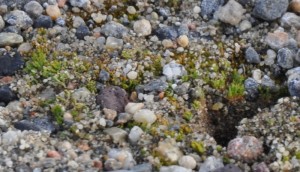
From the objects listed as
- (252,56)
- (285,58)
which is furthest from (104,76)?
(285,58)

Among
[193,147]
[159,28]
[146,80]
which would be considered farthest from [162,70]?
[193,147]

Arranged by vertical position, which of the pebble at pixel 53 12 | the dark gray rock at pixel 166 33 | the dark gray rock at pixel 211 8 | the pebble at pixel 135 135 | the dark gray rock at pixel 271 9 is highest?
the dark gray rock at pixel 271 9

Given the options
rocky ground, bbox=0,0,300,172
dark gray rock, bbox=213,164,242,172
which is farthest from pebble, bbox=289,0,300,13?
dark gray rock, bbox=213,164,242,172

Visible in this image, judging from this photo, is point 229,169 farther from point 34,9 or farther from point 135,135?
point 34,9

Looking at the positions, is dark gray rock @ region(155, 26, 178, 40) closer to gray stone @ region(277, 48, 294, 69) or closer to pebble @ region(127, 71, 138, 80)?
pebble @ region(127, 71, 138, 80)

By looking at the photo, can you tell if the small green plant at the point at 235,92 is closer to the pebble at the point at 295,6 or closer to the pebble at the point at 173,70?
the pebble at the point at 173,70

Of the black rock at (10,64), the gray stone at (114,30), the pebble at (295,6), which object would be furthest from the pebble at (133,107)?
the pebble at (295,6)
